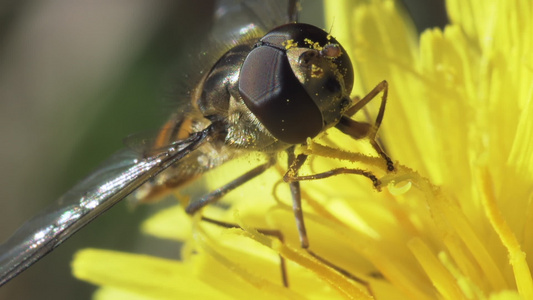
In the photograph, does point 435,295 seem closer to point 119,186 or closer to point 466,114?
point 466,114

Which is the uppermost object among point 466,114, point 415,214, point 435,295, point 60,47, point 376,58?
point 60,47

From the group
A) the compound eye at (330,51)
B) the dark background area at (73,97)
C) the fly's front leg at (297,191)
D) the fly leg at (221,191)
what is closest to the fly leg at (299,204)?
the fly's front leg at (297,191)

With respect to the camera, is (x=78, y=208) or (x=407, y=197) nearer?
(x=78, y=208)

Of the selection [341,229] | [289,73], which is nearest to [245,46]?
[289,73]

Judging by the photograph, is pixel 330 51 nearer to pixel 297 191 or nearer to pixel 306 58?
pixel 306 58

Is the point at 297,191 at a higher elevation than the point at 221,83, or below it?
below

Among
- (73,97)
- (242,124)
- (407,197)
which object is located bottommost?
(407,197)

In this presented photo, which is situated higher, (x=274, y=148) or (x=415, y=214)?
(x=274, y=148)

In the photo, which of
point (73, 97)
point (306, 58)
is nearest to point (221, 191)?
point (306, 58)
